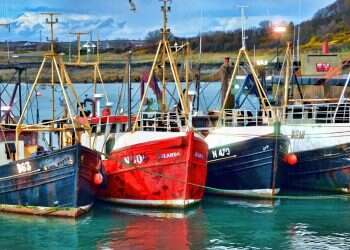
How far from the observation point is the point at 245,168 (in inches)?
1195

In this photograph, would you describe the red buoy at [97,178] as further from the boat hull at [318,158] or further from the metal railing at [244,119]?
the boat hull at [318,158]

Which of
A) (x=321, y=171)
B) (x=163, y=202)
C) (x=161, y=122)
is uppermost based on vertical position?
(x=161, y=122)

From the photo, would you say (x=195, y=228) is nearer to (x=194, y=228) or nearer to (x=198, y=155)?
(x=194, y=228)

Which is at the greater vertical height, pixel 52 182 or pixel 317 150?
pixel 317 150

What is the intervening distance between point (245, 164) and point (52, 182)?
7618mm

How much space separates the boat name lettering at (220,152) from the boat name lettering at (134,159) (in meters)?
4.07

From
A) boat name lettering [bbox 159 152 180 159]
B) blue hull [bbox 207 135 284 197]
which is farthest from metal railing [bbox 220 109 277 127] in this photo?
boat name lettering [bbox 159 152 180 159]

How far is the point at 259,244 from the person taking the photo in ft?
76.2

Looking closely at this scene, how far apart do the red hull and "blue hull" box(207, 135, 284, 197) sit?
1.96m

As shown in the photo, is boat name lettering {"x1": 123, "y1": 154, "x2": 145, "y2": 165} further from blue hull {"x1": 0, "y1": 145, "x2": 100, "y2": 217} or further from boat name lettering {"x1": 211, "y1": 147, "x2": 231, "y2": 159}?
boat name lettering {"x1": 211, "y1": 147, "x2": 231, "y2": 159}

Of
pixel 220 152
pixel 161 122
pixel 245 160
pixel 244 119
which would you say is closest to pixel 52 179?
pixel 161 122

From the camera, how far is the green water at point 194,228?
76.3 feet

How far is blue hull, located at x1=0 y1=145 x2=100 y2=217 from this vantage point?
25781 millimetres

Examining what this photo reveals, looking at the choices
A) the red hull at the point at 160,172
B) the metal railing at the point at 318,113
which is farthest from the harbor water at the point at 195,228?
the metal railing at the point at 318,113
